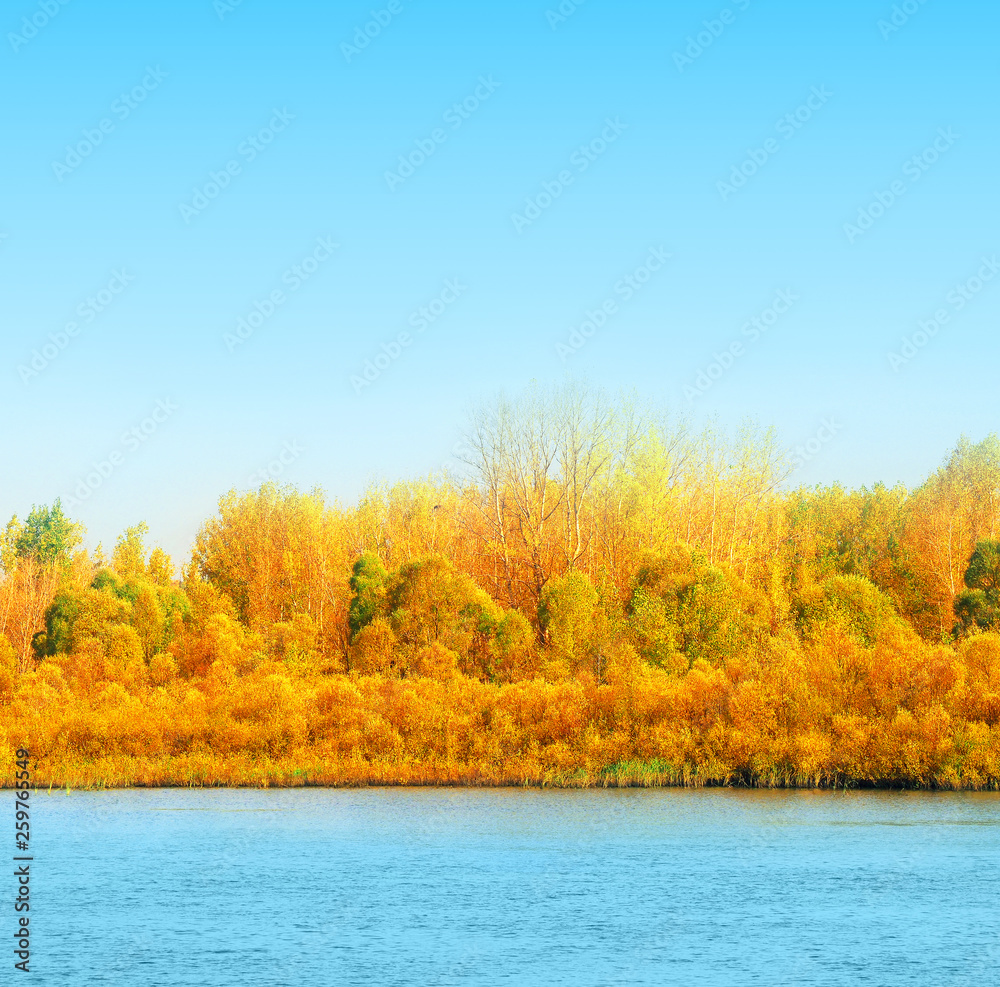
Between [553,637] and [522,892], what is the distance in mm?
32564

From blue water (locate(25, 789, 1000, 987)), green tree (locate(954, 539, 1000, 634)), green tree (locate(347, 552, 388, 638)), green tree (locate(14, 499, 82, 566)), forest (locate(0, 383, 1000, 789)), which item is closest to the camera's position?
blue water (locate(25, 789, 1000, 987))

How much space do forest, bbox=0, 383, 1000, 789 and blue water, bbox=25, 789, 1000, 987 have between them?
217 inches

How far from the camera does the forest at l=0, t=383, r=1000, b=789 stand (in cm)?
4072

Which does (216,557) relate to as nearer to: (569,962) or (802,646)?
(802,646)

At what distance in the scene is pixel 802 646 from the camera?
155 ft

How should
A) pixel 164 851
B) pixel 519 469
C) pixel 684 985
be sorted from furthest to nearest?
pixel 519 469 < pixel 164 851 < pixel 684 985

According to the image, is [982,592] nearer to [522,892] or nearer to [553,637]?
[553,637]

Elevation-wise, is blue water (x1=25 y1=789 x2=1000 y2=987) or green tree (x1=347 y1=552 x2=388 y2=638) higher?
green tree (x1=347 y1=552 x2=388 y2=638)

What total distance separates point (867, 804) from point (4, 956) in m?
24.4

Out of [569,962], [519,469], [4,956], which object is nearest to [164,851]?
[4,956]

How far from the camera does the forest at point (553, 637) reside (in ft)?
134

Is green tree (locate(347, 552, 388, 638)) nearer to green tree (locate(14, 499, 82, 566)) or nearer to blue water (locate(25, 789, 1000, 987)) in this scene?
blue water (locate(25, 789, 1000, 987))

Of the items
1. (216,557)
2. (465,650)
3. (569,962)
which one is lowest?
(569,962)

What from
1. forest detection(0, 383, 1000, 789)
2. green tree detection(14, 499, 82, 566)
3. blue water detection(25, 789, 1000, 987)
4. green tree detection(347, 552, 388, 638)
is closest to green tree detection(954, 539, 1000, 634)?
forest detection(0, 383, 1000, 789)
